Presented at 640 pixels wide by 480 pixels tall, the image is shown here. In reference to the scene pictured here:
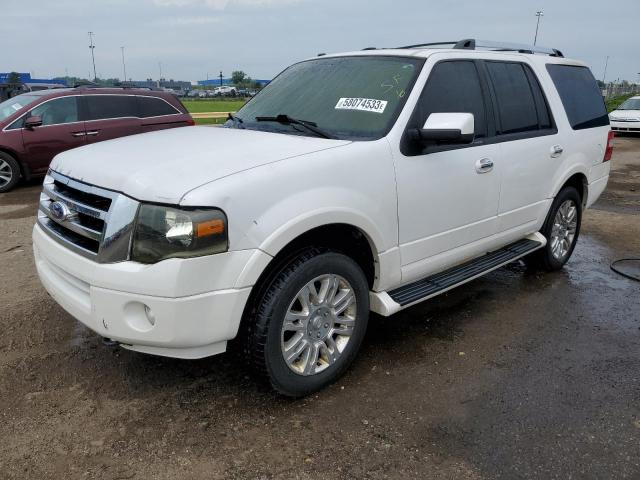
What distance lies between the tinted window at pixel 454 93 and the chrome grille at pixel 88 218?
6.17 ft

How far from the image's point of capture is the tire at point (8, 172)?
907 cm

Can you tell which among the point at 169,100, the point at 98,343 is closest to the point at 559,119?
the point at 98,343

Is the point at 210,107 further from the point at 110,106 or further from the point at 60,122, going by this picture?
the point at 60,122

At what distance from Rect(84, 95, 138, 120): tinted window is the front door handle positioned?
816 centimetres

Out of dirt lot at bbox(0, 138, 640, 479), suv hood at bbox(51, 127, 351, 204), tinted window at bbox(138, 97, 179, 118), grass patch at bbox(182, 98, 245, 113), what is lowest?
dirt lot at bbox(0, 138, 640, 479)

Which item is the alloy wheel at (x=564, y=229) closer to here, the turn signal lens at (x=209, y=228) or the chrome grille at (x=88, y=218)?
the turn signal lens at (x=209, y=228)

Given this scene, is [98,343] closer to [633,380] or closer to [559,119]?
[633,380]

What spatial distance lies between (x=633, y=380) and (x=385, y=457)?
1.80m

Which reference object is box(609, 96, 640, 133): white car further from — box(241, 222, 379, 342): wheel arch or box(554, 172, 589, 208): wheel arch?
box(241, 222, 379, 342): wheel arch

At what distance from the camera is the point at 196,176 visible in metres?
2.54

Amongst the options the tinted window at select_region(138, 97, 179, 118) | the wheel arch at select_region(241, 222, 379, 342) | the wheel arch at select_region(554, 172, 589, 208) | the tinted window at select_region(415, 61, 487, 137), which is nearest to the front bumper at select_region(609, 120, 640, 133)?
the tinted window at select_region(138, 97, 179, 118)

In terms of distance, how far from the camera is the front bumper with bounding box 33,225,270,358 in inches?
94.8

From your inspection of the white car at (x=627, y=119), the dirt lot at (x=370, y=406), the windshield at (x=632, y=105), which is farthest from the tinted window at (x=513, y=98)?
the windshield at (x=632, y=105)

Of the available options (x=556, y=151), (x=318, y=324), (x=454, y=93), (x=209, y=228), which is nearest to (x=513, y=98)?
(x=556, y=151)
